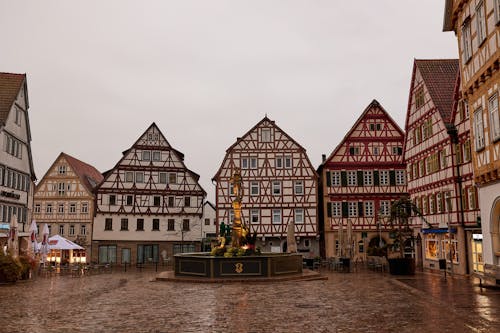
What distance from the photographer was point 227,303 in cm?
1424

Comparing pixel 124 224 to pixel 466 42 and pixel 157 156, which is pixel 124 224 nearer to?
pixel 157 156

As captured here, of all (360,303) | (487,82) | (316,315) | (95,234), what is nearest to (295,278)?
(360,303)

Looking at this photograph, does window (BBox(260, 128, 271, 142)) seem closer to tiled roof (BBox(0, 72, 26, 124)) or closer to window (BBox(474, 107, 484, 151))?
tiled roof (BBox(0, 72, 26, 124))

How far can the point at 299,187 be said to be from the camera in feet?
138

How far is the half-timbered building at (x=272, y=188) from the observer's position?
41.4m

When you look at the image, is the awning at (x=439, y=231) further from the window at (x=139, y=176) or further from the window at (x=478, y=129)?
the window at (x=139, y=176)

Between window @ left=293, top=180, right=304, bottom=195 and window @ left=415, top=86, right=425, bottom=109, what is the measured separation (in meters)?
12.8

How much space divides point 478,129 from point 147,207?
3169cm

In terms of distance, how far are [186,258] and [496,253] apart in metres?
12.5

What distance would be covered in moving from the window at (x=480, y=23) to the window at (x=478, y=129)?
7.46ft

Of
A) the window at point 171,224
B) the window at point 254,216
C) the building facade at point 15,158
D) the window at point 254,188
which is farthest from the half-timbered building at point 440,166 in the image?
the building facade at point 15,158

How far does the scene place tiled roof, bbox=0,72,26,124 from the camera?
32.0 m

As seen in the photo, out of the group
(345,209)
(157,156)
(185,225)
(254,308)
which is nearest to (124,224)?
(185,225)

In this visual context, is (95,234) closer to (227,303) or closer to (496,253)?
(227,303)
